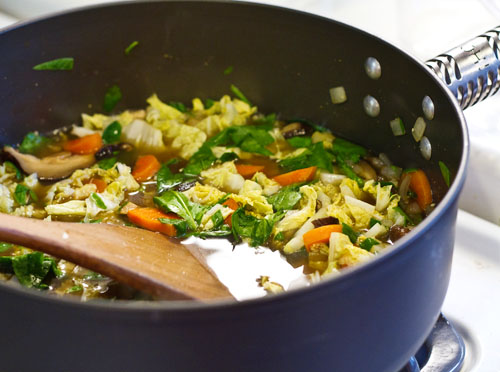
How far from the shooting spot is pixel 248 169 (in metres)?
1.61

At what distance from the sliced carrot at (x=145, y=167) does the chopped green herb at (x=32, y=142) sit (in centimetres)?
29

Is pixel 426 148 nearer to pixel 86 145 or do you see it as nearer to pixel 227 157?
pixel 227 157

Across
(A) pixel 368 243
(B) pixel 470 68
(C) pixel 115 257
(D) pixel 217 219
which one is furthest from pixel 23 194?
(B) pixel 470 68

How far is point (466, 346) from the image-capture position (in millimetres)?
1266

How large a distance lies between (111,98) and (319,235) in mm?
780

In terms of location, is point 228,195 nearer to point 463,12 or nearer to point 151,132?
point 151,132

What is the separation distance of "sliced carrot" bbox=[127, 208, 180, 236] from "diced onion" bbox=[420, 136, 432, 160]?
1.80 feet

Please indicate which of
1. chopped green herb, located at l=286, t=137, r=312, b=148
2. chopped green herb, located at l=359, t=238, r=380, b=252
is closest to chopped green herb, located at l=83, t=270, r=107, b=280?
chopped green herb, located at l=359, t=238, r=380, b=252

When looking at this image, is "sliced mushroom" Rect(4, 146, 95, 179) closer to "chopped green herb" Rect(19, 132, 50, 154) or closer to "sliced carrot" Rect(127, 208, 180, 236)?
"chopped green herb" Rect(19, 132, 50, 154)

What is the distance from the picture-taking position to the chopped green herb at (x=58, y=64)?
5.54ft

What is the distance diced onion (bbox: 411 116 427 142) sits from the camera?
1.40 meters

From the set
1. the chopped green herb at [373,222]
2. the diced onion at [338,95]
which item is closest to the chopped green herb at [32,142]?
the diced onion at [338,95]

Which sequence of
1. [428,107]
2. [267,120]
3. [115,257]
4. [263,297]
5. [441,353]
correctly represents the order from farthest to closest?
[267,120], [428,107], [441,353], [115,257], [263,297]

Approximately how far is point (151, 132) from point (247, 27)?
14.4 inches
